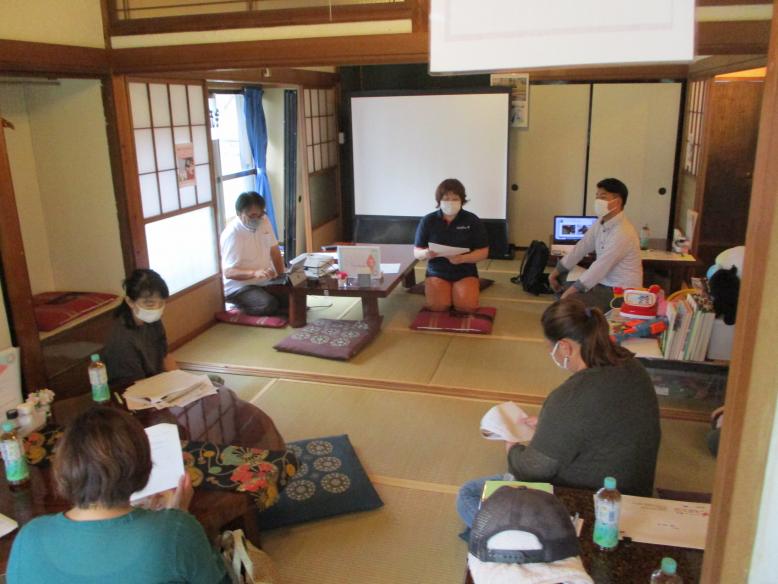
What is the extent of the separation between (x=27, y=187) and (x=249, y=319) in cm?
172

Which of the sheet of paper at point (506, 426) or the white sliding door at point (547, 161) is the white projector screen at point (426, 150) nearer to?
the white sliding door at point (547, 161)

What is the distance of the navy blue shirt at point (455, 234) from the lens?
5.00 m

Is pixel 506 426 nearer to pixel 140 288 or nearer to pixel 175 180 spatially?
pixel 140 288

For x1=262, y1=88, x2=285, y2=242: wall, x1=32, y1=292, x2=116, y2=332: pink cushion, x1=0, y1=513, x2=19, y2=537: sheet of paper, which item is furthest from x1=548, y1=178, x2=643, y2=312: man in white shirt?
x1=262, y1=88, x2=285, y2=242: wall

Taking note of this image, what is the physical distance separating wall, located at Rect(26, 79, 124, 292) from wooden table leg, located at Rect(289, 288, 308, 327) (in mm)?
1194

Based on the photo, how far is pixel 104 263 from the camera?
4207mm

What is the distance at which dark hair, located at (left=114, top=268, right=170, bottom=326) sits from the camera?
109 inches

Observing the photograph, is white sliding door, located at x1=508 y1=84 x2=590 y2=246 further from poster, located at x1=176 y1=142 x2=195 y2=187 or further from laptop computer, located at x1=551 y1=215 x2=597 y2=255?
poster, located at x1=176 y1=142 x2=195 y2=187

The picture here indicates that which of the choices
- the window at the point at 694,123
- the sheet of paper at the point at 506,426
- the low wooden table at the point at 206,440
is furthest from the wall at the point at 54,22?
the window at the point at 694,123

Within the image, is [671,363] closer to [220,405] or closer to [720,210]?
[220,405]

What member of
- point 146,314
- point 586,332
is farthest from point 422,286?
point 586,332

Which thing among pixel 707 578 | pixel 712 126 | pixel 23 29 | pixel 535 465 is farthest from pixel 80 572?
pixel 712 126

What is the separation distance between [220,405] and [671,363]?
2361 millimetres

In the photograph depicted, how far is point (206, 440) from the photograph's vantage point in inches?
91.0
